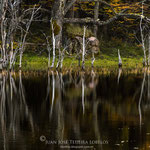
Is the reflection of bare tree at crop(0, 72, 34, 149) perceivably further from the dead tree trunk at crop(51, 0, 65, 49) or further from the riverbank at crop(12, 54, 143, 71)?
the dead tree trunk at crop(51, 0, 65, 49)

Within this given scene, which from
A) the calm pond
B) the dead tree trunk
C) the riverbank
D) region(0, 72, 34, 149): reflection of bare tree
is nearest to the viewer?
the calm pond

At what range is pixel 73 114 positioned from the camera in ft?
36.4

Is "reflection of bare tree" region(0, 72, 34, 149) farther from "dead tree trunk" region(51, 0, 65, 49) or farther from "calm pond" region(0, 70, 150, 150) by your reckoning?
"dead tree trunk" region(51, 0, 65, 49)

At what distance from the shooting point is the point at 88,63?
27781 mm

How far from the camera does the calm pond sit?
7.93 m

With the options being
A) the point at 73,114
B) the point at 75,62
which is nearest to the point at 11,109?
the point at 73,114

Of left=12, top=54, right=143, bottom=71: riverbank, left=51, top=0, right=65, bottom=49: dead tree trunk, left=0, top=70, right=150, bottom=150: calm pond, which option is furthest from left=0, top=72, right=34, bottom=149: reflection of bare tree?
left=51, top=0, right=65, bottom=49: dead tree trunk

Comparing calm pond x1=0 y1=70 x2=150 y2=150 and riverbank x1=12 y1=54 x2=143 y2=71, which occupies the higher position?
riverbank x1=12 y1=54 x2=143 y2=71

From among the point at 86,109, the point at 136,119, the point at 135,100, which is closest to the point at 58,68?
the point at 135,100

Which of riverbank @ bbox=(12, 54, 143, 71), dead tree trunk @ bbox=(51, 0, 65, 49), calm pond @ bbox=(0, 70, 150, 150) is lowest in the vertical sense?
calm pond @ bbox=(0, 70, 150, 150)

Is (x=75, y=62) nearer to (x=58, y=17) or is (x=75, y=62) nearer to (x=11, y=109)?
(x=58, y=17)

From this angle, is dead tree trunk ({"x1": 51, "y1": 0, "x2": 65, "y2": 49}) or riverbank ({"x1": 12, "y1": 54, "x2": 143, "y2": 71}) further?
dead tree trunk ({"x1": 51, "y1": 0, "x2": 65, "y2": 49})

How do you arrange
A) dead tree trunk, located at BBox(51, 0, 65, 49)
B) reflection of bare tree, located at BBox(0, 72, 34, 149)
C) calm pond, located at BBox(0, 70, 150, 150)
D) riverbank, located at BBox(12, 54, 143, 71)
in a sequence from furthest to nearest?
dead tree trunk, located at BBox(51, 0, 65, 49) < riverbank, located at BBox(12, 54, 143, 71) < reflection of bare tree, located at BBox(0, 72, 34, 149) < calm pond, located at BBox(0, 70, 150, 150)

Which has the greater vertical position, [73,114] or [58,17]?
[58,17]
